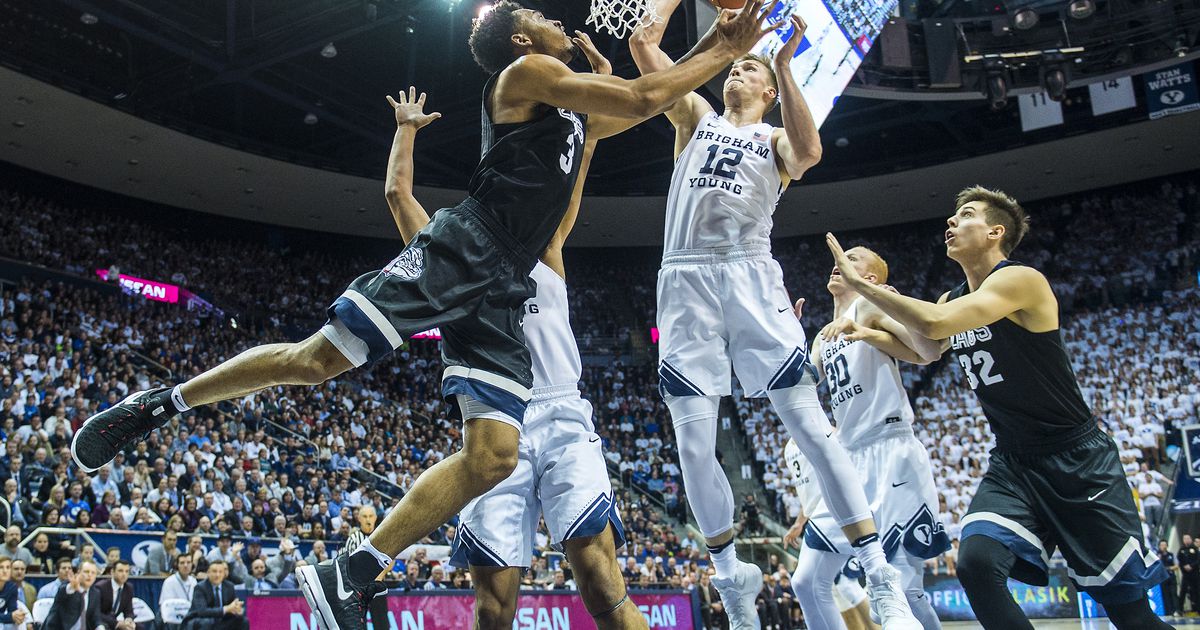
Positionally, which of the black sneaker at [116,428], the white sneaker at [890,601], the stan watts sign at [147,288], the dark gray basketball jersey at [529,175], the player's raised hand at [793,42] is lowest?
the white sneaker at [890,601]

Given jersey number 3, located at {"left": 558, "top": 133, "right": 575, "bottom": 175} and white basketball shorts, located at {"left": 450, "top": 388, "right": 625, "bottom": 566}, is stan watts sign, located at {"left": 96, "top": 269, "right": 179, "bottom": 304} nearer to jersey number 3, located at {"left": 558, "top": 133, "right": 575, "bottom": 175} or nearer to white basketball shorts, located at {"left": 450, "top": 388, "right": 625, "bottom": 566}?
white basketball shorts, located at {"left": 450, "top": 388, "right": 625, "bottom": 566}

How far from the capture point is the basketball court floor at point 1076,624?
10666mm

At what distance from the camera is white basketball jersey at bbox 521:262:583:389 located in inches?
171

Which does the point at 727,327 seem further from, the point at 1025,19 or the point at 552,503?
the point at 1025,19

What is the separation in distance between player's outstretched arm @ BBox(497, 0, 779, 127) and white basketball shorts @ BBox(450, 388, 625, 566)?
4.47 feet

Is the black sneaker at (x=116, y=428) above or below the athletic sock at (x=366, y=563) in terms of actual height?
above

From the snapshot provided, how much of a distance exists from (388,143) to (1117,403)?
16.6 m

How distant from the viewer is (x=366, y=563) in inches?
124

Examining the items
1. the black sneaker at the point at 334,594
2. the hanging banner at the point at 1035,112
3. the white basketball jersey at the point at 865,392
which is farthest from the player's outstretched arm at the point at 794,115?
the hanging banner at the point at 1035,112

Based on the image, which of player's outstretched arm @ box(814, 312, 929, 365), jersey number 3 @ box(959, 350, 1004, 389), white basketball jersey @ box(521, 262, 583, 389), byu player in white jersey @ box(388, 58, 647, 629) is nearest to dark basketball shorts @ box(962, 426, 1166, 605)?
jersey number 3 @ box(959, 350, 1004, 389)

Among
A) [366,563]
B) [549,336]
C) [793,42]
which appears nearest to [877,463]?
[549,336]

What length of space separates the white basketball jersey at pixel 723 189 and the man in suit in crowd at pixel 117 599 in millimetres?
6744

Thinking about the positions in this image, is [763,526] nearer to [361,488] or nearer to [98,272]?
[361,488]

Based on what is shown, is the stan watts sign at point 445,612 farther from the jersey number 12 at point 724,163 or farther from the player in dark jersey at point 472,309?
the player in dark jersey at point 472,309
